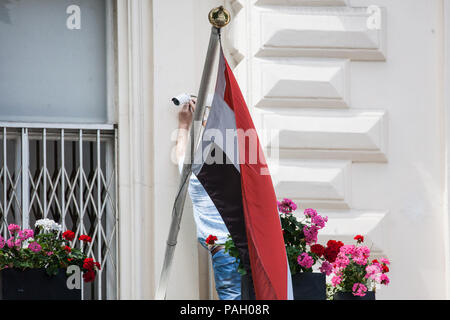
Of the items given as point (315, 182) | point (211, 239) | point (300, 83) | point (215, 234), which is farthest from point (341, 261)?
point (300, 83)

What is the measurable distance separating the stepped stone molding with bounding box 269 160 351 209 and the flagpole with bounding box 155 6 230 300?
1.51 meters

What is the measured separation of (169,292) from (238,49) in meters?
1.88

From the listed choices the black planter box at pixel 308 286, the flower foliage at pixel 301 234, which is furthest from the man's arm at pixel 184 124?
the black planter box at pixel 308 286

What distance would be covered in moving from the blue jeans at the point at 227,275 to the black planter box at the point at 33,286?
51.5 inches

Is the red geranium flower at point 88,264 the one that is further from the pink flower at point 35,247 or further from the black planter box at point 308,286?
the black planter box at point 308,286

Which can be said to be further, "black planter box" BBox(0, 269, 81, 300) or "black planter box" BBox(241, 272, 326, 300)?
"black planter box" BBox(241, 272, 326, 300)

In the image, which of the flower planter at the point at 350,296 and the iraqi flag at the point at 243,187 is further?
the flower planter at the point at 350,296

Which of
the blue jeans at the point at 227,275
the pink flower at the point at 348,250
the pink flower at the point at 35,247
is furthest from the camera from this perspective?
the blue jeans at the point at 227,275

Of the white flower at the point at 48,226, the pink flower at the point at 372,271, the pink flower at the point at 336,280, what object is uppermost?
the white flower at the point at 48,226

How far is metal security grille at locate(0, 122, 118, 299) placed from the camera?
Result: 26.3 feet

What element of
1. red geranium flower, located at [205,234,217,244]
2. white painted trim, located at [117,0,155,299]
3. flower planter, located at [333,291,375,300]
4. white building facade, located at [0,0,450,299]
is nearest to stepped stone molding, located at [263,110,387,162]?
white building facade, located at [0,0,450,299]

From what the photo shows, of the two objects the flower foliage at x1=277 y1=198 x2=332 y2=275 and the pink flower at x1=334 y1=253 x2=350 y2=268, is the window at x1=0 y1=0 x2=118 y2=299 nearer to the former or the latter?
the flower foliage at x1=277 y1=198 x2=332 y2=275

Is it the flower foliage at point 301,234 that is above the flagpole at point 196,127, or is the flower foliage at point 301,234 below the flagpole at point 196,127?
below

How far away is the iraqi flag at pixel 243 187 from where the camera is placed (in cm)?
586
